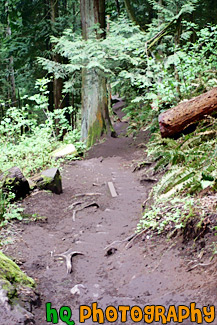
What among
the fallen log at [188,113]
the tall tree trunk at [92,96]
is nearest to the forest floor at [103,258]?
the fallen log at [188,113]

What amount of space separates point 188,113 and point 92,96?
7.23 meters

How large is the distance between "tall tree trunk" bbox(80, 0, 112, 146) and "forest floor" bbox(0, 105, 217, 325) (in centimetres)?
527

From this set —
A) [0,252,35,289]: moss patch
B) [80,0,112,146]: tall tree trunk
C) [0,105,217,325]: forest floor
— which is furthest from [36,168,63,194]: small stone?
[80,0,112,146]: tall tree trunk

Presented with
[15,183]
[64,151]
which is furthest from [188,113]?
[64,151]

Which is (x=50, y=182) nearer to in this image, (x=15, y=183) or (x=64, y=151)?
(x=15, y=183)

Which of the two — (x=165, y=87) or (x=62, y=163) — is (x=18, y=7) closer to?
(x=62, y=163)

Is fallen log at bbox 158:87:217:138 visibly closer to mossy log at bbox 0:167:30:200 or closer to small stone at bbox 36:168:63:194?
small stone at bbox 36:168:63:194

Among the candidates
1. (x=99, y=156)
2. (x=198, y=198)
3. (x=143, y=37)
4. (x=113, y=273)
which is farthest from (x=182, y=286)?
(x=143, y=37)

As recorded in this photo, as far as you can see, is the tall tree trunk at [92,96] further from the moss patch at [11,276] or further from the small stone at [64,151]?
the moss patch at [11,276]

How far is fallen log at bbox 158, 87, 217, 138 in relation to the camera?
6.21 meters

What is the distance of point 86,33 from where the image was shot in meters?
12.8

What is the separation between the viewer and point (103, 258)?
4.51 m

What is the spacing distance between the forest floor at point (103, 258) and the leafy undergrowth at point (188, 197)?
7.0 inches

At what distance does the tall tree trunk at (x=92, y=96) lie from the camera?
12876 millimetres
